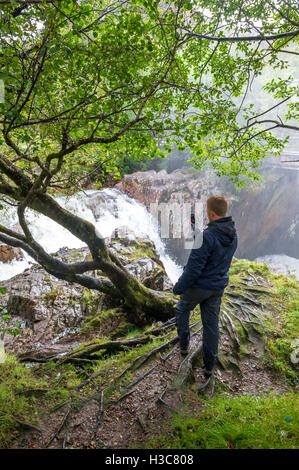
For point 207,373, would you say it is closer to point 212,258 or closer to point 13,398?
point 212,258

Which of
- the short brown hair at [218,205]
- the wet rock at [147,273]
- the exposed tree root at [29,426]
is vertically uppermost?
the short brown hair at [218,205]

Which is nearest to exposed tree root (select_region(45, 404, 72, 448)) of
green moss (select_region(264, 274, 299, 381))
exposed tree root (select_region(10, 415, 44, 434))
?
exposed tree root (select_region(10, 415, 44, 434))

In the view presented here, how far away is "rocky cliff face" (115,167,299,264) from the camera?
20.4m

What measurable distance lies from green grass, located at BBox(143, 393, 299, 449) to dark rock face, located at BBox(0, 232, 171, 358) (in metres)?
2.94

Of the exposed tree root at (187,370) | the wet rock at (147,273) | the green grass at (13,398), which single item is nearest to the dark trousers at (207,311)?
the exposed tree root at (187,370)

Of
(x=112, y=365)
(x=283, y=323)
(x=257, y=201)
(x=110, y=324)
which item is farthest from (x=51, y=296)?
(x=257, y=201)

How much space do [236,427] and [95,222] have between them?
41.1ft

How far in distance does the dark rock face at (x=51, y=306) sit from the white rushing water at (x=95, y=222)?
2508mm

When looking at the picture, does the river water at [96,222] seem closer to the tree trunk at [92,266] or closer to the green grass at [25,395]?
the tree trunk at [92,266]

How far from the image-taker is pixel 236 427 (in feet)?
8.25

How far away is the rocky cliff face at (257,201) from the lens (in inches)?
802

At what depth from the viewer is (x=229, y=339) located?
4539 millimetres
